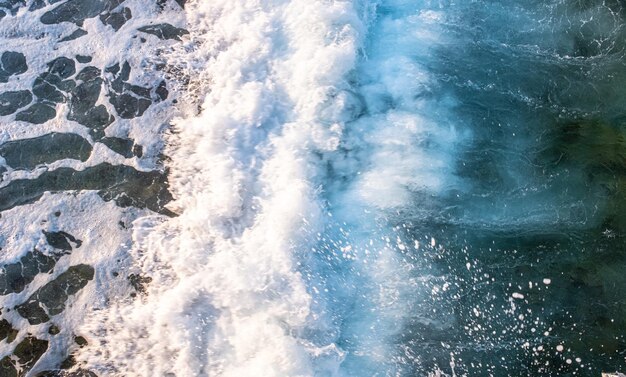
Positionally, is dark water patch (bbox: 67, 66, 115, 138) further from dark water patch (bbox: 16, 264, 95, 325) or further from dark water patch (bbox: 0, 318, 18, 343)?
dark water patch (bbox: 0, 318, 18, 343)

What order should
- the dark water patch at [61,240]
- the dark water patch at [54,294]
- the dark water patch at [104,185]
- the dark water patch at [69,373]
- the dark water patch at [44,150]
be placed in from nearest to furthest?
the dark water patch at [69,373] < the dark water patch at [54,294] < the dark water patch at [61,240] < the dark water patch at [104,185] < the dark water patch at [44,150]

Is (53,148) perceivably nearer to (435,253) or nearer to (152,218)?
(152,218)

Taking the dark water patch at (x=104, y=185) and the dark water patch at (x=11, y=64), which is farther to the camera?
the dark water patch at (x=11, y=64)

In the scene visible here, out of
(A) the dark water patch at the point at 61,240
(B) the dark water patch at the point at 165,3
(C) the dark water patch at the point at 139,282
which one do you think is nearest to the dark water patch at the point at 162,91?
(B) the dark water patch at the point at 165,3

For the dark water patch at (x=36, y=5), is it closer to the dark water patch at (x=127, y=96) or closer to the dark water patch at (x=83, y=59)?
the dark water patch at (x=83, y=59)

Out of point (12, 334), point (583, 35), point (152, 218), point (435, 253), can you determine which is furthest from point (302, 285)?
point (583, 35)

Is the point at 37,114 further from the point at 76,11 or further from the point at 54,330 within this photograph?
the point at 54,330

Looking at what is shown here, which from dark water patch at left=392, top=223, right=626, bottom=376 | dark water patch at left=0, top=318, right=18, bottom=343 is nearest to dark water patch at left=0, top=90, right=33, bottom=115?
dark water patch at left=0, top=318, right=18, bottom=343
